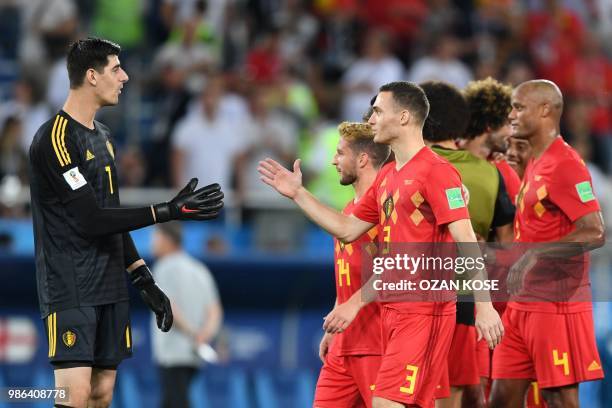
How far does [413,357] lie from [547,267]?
1.21 metres

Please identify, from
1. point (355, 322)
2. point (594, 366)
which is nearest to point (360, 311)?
point (355, 322)

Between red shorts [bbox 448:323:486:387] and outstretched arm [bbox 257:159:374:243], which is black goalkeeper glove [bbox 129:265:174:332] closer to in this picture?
outstretched arm [bbox 257:159:374:243]

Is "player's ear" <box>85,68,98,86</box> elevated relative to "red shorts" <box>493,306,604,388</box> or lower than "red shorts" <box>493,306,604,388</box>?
elevated

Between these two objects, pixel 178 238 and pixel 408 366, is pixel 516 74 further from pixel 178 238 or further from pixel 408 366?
pixel 408 366

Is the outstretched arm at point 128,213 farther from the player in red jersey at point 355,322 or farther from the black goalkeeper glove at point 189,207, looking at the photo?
the player in red jersey at point 355,322

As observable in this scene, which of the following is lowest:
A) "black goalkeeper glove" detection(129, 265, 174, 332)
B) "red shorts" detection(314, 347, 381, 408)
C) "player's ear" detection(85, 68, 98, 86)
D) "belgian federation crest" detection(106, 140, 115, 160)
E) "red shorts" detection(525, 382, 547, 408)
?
"red shorts" detection(525, 382, 547, 408)

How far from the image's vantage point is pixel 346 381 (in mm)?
7270

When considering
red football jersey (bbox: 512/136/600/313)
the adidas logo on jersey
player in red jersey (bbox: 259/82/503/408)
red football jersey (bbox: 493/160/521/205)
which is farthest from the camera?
red football jersey (bbox: 493/160/521/205)

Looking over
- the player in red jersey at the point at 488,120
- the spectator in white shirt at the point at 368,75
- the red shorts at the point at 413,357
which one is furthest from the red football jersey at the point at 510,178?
the spectator in white shirt at the point at 368,75

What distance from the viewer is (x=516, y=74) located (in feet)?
47.9

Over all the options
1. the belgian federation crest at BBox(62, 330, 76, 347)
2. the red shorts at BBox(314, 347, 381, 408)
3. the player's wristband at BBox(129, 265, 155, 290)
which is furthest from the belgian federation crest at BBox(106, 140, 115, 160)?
the red shorts at BBox(314, 347, 381, 408)

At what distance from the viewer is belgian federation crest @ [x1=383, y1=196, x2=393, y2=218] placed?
677 centimetres

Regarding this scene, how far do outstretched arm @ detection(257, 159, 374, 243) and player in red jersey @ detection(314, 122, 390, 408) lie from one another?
0.34m

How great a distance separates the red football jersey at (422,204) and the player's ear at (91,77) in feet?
5.65
